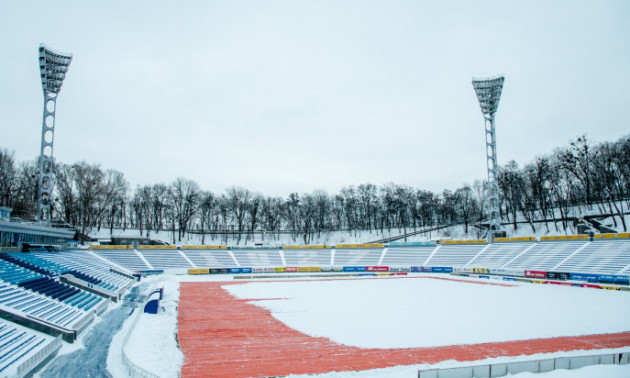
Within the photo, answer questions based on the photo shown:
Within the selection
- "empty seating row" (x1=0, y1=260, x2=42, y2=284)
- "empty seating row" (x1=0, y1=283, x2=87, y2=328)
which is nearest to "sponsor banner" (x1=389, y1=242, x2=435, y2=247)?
"empty seating row" (x1=0, y1=283, x2=87, y2=328)

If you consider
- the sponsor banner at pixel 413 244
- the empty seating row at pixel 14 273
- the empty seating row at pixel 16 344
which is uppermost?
the empty seating row at pixel 14 273

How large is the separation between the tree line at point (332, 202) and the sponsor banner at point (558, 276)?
18.6 metres

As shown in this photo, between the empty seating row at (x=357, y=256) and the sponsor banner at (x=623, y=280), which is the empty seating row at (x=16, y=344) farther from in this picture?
the empty seating row at (x=357, y=256)

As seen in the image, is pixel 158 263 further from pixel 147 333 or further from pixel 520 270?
pixel 520 270

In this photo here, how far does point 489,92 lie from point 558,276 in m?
26.7

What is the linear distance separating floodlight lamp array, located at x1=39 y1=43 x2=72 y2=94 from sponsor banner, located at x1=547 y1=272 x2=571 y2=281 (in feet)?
187

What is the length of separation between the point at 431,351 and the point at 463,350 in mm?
1273

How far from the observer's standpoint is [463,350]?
48.7 ft

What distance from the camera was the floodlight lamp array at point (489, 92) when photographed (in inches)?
2078

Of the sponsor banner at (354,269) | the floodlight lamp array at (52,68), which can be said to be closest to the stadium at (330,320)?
the sponsor banner at (354,269)

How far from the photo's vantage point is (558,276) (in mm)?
39469

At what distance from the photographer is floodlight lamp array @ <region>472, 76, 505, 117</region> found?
52781mm

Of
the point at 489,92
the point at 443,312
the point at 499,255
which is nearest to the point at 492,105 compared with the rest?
the point at 489,92

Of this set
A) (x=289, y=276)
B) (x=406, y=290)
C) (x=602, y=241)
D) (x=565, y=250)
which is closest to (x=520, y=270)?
(x=565, y=250)
